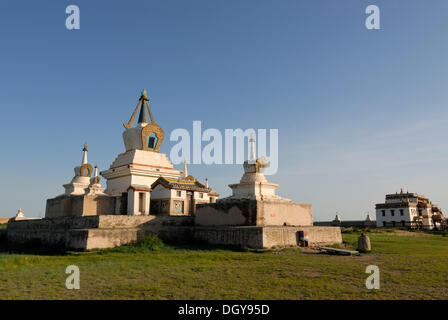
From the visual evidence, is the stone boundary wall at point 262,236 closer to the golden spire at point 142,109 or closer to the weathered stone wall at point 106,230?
the weathered stone wall at point 106,230

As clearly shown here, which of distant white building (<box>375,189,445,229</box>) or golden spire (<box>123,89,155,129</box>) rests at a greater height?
golden spire (<box>123,89,155,129</box>)

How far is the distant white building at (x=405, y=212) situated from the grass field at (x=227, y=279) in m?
39.3

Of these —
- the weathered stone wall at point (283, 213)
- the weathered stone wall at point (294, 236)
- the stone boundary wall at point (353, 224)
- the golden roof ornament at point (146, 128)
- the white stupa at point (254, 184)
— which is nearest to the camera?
the weathered stone wall at point (294, 236)

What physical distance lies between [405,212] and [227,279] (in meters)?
46.3

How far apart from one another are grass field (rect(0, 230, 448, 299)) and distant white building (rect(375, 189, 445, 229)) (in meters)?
39.3

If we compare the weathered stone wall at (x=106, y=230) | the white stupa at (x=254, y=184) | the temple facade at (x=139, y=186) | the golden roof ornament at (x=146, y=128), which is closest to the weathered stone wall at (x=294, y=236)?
the white stupa at (x=254, y=184)

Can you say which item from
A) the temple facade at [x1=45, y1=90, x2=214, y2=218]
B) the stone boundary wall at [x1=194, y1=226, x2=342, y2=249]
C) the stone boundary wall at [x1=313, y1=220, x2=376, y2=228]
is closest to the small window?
the temple facade at [x1=45, y1=90, x2=214, y2=218]

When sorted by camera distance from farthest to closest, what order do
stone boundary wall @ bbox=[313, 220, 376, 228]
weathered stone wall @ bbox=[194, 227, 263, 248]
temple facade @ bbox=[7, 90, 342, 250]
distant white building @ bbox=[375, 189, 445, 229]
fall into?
stone boundary wall @ bbox=[313, 220, 376, 228], distant white building @ bbox=[375, 189, 445, 229], temple facade @ bbox=[7, 90, 342, 250], weathered stone wall @ bbox=[194, 227, 263, 248]

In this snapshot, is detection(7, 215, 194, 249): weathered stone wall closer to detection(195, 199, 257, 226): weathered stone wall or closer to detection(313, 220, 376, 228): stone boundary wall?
detection(195, 199, 257, 226): weathered stone wall

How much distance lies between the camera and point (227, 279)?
905 centimetres

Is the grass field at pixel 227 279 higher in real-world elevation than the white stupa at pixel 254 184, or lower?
lower

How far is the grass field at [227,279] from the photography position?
7430 mm

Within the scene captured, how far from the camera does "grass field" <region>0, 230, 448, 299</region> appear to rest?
743 cm
